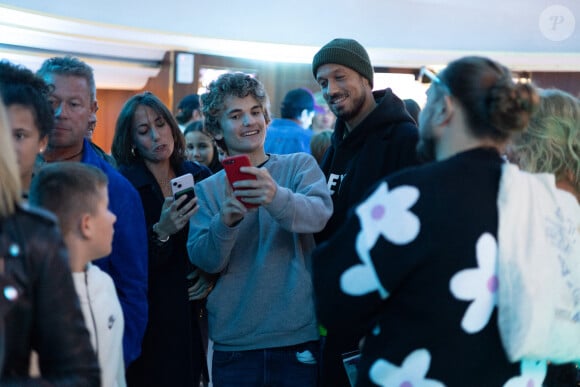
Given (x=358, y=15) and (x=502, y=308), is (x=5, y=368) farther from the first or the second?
(x=358, y=15)

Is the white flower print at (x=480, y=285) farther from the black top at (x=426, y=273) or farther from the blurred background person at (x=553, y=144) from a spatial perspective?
the blurred background person at (x=553, y=144)

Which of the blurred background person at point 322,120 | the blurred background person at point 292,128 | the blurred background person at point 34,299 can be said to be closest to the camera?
the blurred background person at point 34,299

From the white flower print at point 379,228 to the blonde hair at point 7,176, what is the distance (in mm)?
707

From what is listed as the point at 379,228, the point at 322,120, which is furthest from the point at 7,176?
the point at 322,120

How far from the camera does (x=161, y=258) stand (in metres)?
2.46

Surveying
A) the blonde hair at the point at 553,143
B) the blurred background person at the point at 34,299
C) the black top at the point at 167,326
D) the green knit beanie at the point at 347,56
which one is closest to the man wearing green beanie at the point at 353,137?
the green knit beanie at the point at 347,56

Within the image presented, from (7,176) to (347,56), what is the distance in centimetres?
167

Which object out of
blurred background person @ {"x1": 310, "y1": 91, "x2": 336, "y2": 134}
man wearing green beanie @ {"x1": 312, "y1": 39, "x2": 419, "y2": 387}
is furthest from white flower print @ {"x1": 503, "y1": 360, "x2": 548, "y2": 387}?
blurred background person @ {"x1": 310, "y1": 91, "x2": 336, "y2": 134}

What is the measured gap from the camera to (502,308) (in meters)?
1.47

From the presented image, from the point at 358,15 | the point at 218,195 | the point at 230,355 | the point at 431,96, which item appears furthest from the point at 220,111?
the point at 358,15

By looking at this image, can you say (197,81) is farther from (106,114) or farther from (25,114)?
(25,114)

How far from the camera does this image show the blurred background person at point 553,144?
2.00m

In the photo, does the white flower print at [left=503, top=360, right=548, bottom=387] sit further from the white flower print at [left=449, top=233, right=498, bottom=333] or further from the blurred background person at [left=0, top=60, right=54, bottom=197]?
the blurred background person at [left=0, top=60, right=54, bottom=197]

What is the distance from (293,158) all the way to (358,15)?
5.66m
